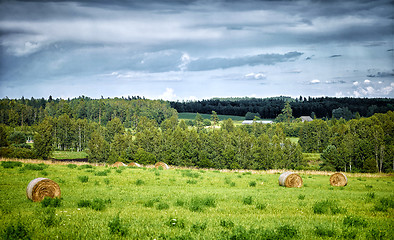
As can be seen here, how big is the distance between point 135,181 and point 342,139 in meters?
98.2

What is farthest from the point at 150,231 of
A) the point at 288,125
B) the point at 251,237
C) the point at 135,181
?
the point at 288,125

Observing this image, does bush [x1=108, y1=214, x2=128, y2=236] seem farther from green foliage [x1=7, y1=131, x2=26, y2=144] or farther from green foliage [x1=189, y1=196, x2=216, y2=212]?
green foliage [x1=7, y1=131, x2=26, y2=144]

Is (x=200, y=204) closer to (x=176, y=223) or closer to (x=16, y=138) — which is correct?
(x=176, y=223)

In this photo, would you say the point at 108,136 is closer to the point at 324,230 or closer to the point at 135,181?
the point at 135,181

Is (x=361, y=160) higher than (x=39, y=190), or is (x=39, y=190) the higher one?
(x=39, y=190)

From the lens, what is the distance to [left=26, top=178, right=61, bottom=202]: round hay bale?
16219mm

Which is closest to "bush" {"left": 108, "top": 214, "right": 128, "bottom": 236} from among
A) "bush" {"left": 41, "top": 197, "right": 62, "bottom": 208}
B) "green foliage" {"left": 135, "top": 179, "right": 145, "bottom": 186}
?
"bush" {"left": 41, "top": 197, "right": 62, "bottom": 208}

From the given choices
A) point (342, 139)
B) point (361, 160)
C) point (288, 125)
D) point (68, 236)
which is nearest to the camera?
point (68, 236)

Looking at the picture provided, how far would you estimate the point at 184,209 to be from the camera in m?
15.7

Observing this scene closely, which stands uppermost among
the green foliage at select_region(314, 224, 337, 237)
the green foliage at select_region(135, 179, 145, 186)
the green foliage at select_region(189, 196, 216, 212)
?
the green foliage at select_region(314, 224, 337, 237)

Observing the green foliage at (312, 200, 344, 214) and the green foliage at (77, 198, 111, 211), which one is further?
the green foliage at (312, 200, 344, 214)

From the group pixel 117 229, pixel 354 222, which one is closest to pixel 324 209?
pixel 354 222

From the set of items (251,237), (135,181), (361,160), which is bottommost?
(361,160)

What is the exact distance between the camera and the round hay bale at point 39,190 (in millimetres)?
16219
